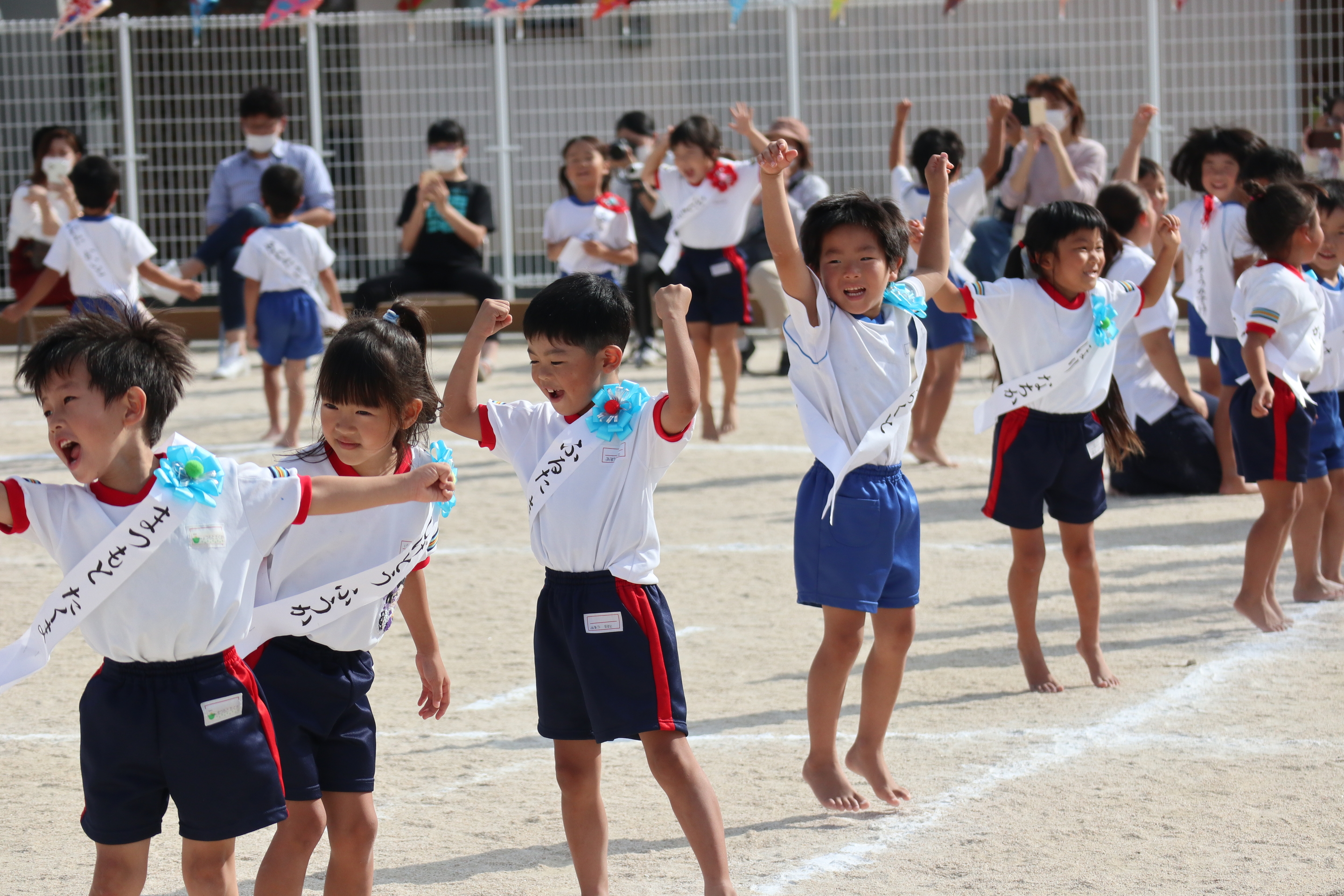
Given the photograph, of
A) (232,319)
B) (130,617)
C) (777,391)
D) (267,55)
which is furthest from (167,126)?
(130,617)

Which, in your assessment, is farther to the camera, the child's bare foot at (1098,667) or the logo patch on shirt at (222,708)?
the child's bare foot at (1098,667)

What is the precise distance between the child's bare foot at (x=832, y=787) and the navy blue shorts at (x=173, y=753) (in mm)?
1634

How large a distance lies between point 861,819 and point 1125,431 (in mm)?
2036

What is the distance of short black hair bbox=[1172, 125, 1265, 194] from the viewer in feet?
26.2

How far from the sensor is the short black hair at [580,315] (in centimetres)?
352

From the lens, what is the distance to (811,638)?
6.03 meters

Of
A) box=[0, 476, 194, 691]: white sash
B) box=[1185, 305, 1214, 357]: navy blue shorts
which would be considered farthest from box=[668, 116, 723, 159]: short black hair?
box=[0, 476, 194, 691]: white sash

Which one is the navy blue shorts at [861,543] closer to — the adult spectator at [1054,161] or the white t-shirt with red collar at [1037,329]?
the white t-shirt with red collar at [1037,329]

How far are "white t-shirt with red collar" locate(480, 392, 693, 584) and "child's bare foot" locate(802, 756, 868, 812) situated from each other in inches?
39.0

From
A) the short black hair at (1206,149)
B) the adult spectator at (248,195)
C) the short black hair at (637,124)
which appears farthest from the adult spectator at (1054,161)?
the adult spectator at (248,195)

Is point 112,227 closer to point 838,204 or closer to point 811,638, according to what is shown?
point 811,638

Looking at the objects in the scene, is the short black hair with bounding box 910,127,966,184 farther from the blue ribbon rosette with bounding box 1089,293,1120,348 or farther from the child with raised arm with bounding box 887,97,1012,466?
the blue ribbon rosette with bounding box 1089,293,1120,348

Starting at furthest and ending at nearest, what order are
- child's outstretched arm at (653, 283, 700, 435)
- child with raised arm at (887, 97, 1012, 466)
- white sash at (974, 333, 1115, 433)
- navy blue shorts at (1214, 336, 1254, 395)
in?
1. child with raised arm at (887, 97, 1012, 466)
2. navy blue shorts at (1214, 336, 1254, 395)
3. white sash at (974, 333, 1115, 433)
4. child's outstretched arm at (653, 283, 700, 435)

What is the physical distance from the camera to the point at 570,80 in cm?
1516
